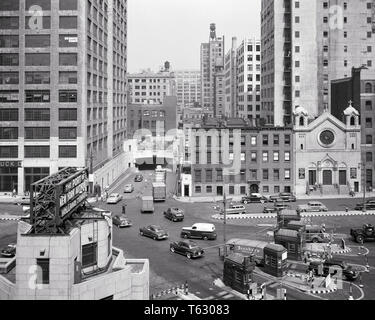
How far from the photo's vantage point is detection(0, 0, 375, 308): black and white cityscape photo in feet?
88.4

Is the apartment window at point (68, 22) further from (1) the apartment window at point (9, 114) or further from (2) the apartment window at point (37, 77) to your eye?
(1) the apartment window at point (9, 114)

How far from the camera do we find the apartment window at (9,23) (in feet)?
270

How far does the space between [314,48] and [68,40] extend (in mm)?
49468

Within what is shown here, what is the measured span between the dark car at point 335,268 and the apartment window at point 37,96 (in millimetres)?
56913

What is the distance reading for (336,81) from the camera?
325ft

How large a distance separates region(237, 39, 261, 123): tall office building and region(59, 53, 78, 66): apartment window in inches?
2708

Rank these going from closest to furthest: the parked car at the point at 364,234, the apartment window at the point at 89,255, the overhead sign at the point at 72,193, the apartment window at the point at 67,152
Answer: the overhead sign at the point at 72,193 < the apartment window at the point at 89,255 < the parked car at the point at 364,234 < the apartment window at the point at 67,152

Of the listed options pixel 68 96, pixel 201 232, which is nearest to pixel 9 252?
pixel 201 232

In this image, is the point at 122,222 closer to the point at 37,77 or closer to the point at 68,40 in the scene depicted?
the point at 37,77

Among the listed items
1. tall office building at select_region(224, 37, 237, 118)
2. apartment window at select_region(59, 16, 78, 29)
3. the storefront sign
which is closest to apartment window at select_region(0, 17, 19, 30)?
apartment window at select_region(59, 16, 78, 29)

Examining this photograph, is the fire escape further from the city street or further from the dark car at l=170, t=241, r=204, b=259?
the dark car at l=170, t=241, r=204, b=259

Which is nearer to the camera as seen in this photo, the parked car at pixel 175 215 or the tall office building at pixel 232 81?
the parked car at pixel 175 215

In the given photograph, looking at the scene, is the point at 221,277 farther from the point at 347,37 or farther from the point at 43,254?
the point at 347,37

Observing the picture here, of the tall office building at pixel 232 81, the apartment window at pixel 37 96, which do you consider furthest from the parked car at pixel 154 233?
the tall office building at pixel 232 81
